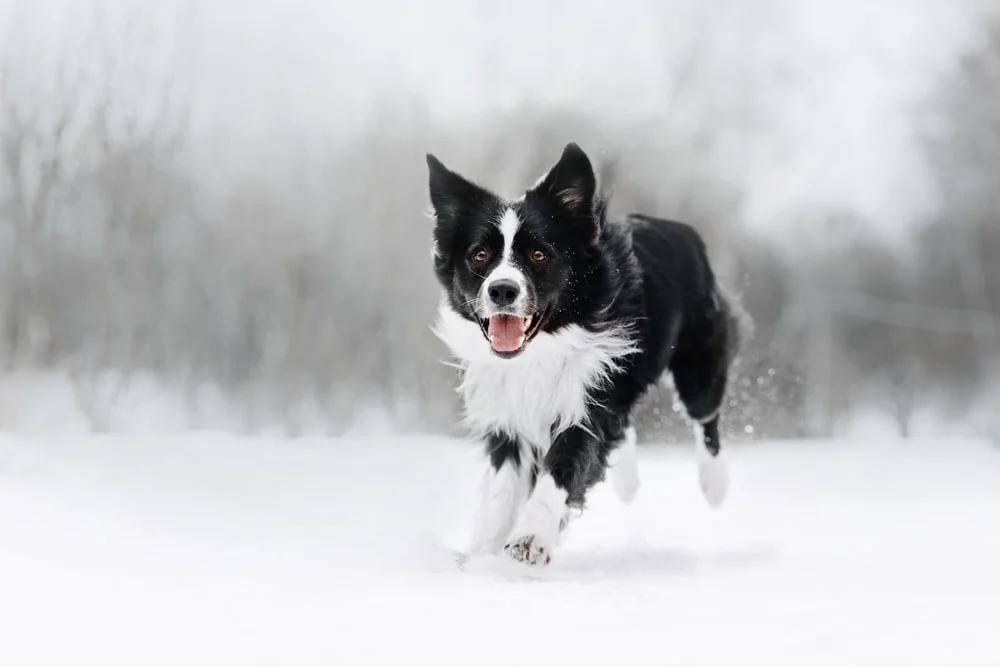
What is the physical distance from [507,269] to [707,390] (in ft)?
5.76

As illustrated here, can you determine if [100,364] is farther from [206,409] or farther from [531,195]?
[531,195]

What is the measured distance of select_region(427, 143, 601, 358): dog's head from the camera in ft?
10.8

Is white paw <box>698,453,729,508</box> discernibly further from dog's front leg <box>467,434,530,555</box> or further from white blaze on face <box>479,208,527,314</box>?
white blaze on face <box>479,208,527,314</box>

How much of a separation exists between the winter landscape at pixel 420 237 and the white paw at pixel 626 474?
73mm

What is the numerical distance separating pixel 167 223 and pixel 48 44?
1278 mm

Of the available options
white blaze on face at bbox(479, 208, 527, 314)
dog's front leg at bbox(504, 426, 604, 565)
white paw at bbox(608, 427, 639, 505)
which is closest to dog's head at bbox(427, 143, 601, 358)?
white blaze on face at bbox(479, 208, 527, 314)

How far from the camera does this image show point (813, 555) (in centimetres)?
361

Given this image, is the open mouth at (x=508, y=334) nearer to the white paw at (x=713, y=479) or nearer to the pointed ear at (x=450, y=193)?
the pointed ear at (x=450, y=193)

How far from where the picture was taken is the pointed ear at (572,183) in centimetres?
336

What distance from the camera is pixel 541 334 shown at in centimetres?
349

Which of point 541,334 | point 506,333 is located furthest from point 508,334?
point 541,334

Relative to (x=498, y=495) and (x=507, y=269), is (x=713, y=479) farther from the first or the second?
(x=507, y=269)

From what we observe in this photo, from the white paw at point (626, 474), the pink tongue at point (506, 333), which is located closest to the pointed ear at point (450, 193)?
the pink tongue at point (506, 333)

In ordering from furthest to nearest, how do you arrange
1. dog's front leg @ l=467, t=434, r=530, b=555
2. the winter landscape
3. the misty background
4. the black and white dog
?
the misty background → the winter landscape → dog's front leg @ l=467, t=434, r=530, b=555 → the black and white dog
